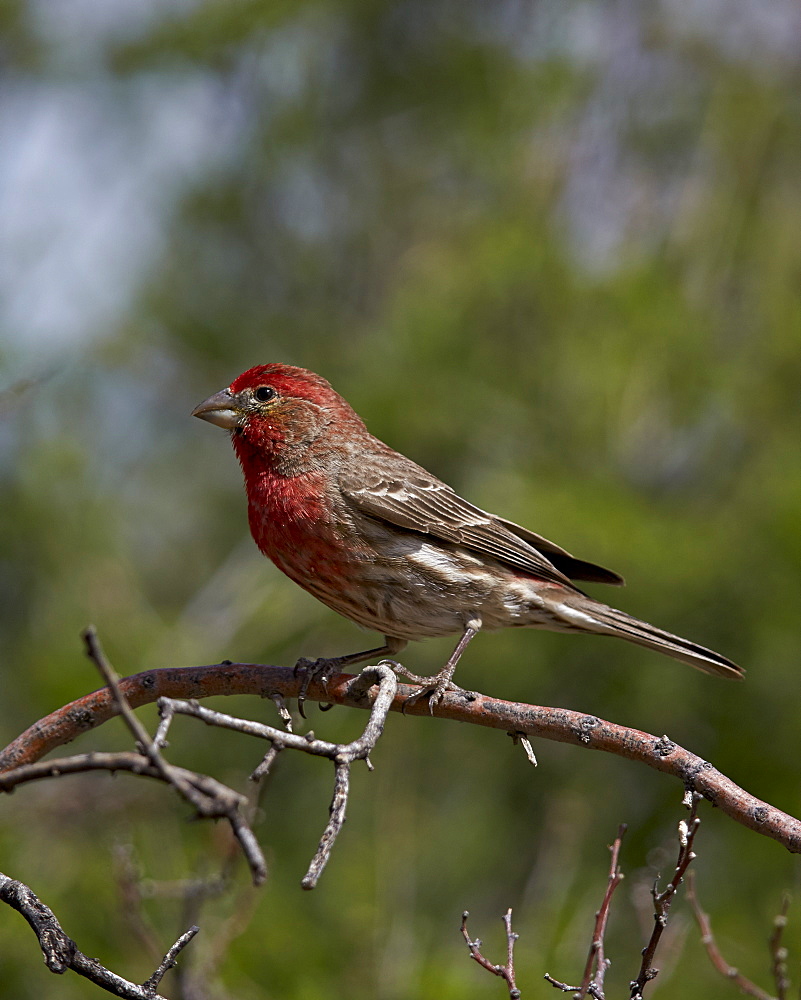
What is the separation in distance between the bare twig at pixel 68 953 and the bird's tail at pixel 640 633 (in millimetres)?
2559

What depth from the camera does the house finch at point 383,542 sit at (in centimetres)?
461

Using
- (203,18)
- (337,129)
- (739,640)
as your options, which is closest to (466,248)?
(337,129)

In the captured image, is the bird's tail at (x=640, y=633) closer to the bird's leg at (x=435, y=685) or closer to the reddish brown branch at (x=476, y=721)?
the bird's leg at (x=435, y=685)

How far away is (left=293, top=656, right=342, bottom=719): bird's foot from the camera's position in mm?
3676

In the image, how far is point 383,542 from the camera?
469 cm

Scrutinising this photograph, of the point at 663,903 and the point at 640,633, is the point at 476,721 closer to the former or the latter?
the point at 663,903

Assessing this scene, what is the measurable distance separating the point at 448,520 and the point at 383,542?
0.44 metres

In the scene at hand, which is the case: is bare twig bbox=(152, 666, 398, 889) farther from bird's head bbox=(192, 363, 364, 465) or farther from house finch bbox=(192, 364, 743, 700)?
bird's head bbox=(192, 363, 364, 465)

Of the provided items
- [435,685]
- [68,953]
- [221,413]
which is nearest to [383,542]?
[435,685]

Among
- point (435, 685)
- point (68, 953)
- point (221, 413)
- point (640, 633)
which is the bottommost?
point (68, 953)

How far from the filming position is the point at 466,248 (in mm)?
8820

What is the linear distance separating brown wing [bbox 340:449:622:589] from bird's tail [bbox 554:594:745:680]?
146 mm

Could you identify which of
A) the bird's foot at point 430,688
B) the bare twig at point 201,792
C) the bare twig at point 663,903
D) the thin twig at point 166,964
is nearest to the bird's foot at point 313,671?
the bird's foot at point 430,688

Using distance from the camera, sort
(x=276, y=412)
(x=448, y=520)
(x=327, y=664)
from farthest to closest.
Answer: (x=276, y=412) → (x=448, y=520) → (x=327, y=664)
